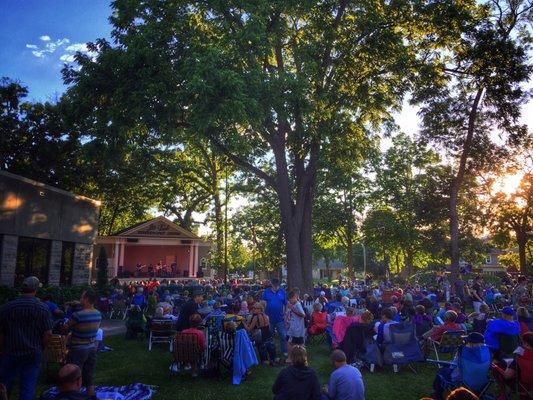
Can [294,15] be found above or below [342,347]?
above

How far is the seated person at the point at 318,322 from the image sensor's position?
12.3m

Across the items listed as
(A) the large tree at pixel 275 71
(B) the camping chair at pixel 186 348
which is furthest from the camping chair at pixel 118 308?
(B) the camping chair at pixel 186 348

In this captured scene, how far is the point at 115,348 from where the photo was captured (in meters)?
12.2

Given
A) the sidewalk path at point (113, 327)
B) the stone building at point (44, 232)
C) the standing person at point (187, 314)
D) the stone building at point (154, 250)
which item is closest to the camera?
the standing person at point (187, 314)

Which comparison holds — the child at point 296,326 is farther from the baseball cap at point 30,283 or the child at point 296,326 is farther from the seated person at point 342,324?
the baseball cap at point 30,283

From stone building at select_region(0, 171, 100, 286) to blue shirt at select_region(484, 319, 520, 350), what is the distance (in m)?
17.7

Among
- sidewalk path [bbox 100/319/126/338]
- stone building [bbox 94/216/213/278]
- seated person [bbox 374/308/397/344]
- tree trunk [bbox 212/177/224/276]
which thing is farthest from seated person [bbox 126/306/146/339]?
tree trunk [bbox 212/177/224/276]

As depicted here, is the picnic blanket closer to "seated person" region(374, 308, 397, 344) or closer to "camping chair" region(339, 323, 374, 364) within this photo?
"camping chair" region(339, 323, 374, 364)

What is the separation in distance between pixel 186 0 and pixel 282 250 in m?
23.1

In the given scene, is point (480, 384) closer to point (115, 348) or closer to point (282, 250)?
point (115, 348)

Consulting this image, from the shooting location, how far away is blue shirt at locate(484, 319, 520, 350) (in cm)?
820

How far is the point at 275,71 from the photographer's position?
1717 centimetres

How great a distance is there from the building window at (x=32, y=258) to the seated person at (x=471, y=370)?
17204 millimetres

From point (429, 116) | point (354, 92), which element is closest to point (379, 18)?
point (354, 92)
